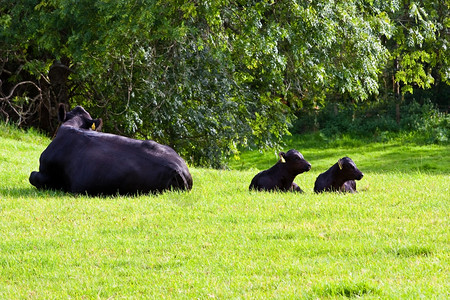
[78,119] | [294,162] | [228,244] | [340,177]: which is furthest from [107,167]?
[228,244]

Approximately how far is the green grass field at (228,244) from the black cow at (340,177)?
464 mm

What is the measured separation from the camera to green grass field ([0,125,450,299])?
6426 mm

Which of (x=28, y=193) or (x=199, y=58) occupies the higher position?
(x=199, y=58)

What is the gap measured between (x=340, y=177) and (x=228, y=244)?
449 cm

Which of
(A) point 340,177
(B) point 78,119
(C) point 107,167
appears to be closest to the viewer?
(C) point 107,167

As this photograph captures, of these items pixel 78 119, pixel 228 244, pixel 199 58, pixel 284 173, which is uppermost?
pixel 199 58

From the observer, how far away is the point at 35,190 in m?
12.5

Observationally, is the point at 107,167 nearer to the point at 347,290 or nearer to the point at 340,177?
the point at 340,177

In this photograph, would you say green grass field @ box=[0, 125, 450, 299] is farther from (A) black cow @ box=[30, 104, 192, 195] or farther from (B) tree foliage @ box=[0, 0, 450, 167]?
(B) tree foliage @ box=[0, 0, 450, 167]

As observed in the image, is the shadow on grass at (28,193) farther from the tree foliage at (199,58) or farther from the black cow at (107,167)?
the tree foliage at (199,58)

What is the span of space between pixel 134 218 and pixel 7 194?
3.30 metres

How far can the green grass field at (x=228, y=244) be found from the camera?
21.1ft

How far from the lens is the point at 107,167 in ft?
39.4

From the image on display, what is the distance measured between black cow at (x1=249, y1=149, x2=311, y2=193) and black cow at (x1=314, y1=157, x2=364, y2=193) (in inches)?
13.0
